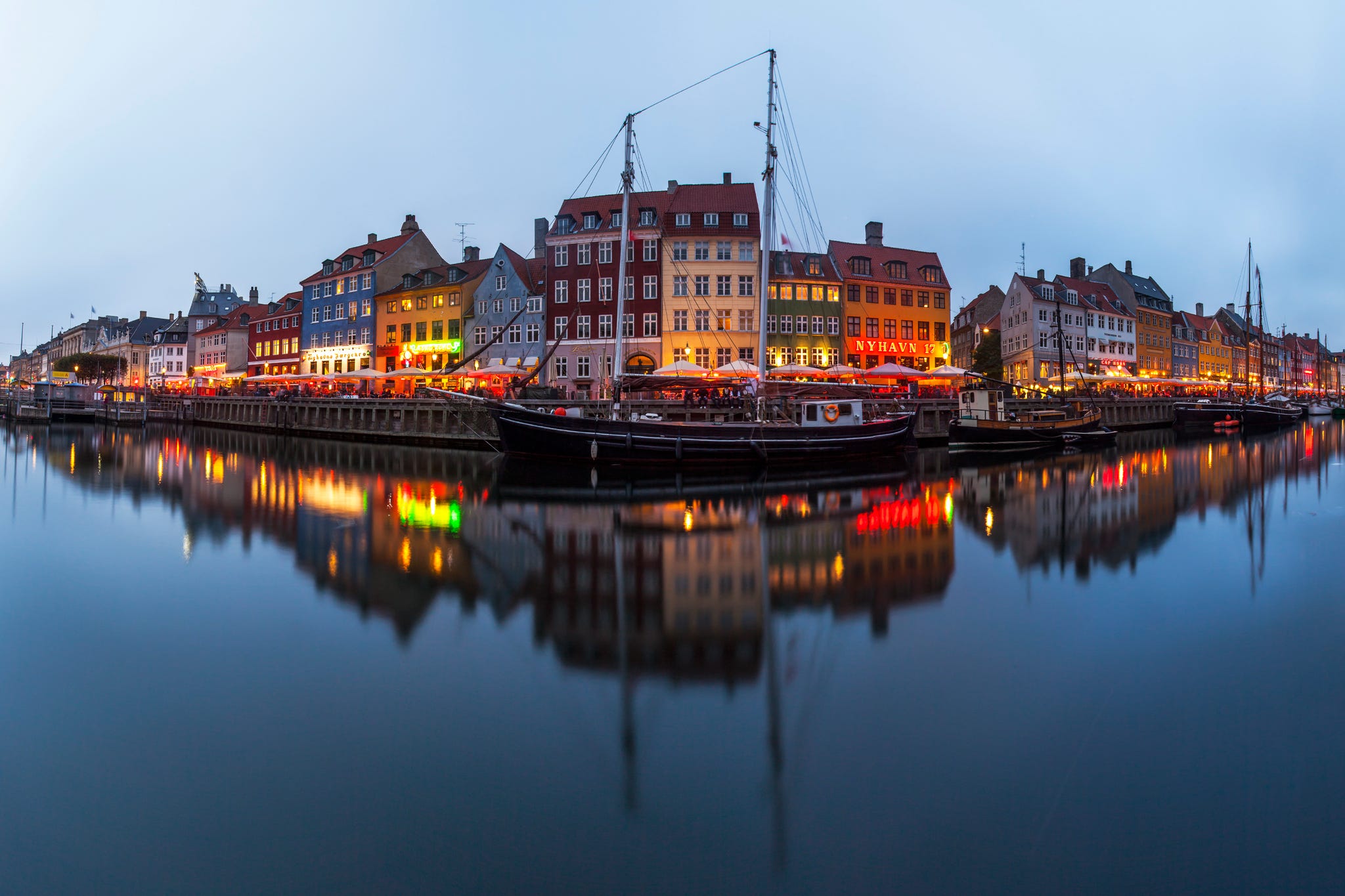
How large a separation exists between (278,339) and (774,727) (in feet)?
271

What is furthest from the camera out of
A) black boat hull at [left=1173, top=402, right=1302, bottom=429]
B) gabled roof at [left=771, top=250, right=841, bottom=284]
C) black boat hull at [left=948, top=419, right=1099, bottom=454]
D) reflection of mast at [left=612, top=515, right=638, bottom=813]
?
black boat hull at [left=1173, top=402, right=1302, bottom=429]

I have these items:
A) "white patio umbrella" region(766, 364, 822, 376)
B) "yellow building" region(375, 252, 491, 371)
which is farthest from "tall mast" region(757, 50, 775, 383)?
"yellow building" region(375, 252, 491, 371)

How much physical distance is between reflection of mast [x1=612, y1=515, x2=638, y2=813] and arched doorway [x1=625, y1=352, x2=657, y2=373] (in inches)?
1566

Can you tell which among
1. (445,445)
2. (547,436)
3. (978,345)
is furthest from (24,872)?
(978,345)

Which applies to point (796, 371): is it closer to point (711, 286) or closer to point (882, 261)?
point (711, 286)

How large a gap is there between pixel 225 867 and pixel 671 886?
277cm

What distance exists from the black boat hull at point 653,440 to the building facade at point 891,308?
85.9 feet

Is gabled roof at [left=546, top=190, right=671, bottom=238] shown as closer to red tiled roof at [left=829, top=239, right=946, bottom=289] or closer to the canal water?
red tiled roof at [left=829, top=239, right=946, bottom=289]

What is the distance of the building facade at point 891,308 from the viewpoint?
56594mm

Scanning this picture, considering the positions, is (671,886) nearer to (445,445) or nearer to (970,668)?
(970,668)

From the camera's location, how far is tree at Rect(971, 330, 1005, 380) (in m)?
71.5

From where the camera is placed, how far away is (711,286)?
51.5m

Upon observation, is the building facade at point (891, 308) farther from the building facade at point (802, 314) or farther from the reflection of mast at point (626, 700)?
the reflection of mast at point (626, 700)

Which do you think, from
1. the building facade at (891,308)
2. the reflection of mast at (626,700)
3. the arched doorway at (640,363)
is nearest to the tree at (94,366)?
the arched doorway at (640,363)
